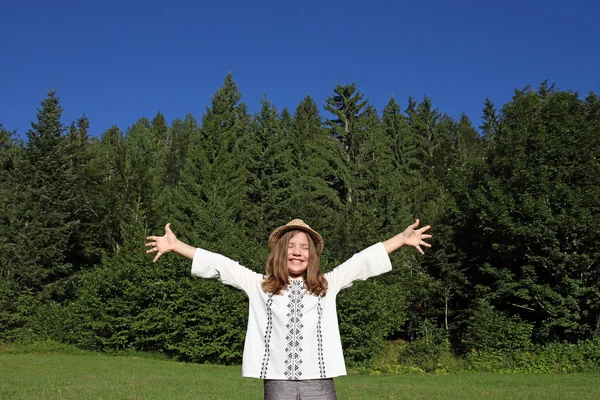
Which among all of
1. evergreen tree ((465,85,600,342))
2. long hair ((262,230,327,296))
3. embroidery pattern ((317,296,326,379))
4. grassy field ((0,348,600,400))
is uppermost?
evergreen tree ((465,85,600,342))

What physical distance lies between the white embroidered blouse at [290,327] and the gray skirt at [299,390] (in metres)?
0.04

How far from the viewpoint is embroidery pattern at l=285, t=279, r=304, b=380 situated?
327cm

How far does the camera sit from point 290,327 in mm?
3363

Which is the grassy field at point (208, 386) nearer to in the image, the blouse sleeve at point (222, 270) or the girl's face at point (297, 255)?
the blouse sleeve at point (222, 270)

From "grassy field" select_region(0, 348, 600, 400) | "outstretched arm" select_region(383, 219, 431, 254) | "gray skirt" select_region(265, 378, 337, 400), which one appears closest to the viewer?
"gray skirt" select_region(265, 378, 337, 400)

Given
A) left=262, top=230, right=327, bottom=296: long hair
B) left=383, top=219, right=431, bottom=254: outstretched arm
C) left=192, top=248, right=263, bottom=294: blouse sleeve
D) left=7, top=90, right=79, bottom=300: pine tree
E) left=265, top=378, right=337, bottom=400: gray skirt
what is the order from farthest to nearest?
left=7, top=90, right=79, bottom=300: pine tree < left=383, top=219, right=431, bottom=254: outstretched arm < left=192, top=248, right=263, bottom=294: blouse sleeve < left=262, top=230, right=327, bottom=296: long hair < left=265, top=378, right=337, bottom=400: gray skirt

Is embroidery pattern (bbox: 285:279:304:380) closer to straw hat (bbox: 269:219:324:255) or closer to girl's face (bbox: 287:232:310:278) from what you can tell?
girl's face (bbox: 287:232:310:278)

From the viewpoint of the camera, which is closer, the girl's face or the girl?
the girl

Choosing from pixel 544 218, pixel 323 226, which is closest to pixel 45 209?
pixel 323 226

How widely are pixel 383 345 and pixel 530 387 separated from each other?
9246mm

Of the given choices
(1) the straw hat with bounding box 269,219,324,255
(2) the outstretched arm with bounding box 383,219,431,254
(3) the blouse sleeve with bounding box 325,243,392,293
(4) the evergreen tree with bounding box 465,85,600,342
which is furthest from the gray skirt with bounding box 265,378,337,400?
(4) the evergreen tree with bounding box 465,85,600,342

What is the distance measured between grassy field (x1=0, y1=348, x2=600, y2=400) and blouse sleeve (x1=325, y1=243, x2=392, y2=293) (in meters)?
9.00

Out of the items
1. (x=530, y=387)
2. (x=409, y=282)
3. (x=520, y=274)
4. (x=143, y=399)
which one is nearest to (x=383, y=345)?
(x=409, y=282)

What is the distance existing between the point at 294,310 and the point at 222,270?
0.56 m
